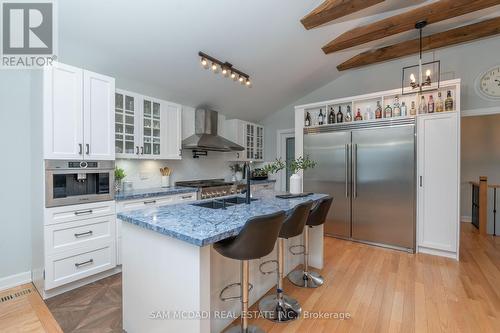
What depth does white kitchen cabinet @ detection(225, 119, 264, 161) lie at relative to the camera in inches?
201

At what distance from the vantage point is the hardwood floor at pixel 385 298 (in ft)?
6.03

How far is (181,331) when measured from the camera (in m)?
1.37

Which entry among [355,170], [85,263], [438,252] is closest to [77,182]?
[85,263]

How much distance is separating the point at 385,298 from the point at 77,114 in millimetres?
3509

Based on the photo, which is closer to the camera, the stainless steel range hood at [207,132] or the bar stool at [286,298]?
the bar stool at [286,298]

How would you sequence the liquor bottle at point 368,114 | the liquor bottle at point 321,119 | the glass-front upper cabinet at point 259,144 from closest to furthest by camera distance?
the liquor bottle at point 368,114
the liquor bottle at point 321,119
the glass-front upper cabinet at point 259,144

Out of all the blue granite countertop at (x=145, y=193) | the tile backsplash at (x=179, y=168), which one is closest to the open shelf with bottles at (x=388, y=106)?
the tile backsplash at (x=179, y=168)

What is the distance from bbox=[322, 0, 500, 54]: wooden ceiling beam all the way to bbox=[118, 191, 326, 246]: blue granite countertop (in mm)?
2971

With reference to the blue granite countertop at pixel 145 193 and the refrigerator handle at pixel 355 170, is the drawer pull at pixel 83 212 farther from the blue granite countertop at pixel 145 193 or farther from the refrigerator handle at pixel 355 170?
the refrigerator handle at pixel 355 170

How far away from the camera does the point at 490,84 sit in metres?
3.79

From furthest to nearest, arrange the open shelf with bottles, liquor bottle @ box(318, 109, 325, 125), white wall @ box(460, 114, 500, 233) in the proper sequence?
white wall @ box(460, 114, 500, 233)
liquor bottle @ box(318, 109, 325, 125)
the open shelf with bottles

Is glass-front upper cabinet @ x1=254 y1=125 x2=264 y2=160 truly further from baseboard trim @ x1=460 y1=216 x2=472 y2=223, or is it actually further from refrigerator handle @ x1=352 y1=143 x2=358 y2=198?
baseboard trim @ x1=460 y1=216 x2=472 y2=223

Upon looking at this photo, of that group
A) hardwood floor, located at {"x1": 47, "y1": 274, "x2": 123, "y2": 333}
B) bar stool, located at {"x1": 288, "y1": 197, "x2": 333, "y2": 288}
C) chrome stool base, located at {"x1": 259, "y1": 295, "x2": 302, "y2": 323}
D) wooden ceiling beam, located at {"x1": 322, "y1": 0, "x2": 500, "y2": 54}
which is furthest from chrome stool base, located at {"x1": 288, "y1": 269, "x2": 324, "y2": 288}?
wooden ceiling beam, located at {"x1": 322, "y1": 0, "x2": 500, "y2": 54}

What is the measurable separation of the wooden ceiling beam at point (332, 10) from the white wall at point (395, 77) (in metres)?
2.29
